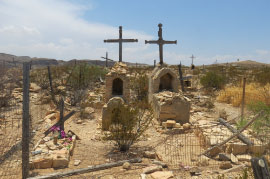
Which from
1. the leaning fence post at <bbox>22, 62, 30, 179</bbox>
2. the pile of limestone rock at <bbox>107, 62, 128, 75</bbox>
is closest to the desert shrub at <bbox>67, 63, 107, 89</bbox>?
the pile of limestone rock at <bbox>107, 62, 128, 75</bbox>

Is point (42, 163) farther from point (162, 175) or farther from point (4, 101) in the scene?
point (4, 101)

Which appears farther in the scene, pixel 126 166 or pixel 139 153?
pixel 139 153

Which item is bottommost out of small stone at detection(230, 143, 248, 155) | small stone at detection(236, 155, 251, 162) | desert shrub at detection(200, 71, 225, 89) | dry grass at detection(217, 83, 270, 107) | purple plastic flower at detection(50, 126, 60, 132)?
small stone at detection(236, 155, 251, 162)

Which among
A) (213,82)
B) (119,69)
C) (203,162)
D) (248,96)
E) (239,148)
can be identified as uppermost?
(119,69)

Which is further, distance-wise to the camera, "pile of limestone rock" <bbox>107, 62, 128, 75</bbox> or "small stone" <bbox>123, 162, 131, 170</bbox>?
"pile of limestone rock" <bbox>107, 62, 128, 75</bbox>

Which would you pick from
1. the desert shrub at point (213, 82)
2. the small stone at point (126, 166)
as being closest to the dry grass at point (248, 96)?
the desert shrub at point (213, 82)

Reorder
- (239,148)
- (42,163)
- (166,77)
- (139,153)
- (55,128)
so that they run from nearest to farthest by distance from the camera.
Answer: (42,163), (239,148), (139,153), (55,128), (166,77)

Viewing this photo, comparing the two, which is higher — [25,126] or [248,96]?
[248,96]

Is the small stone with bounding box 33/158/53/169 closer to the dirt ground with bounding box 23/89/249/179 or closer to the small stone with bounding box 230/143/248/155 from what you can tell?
the dirt ground with bounding box 23/89/249/179

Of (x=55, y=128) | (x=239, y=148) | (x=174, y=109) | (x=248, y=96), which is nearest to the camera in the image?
(x=239, y=148)

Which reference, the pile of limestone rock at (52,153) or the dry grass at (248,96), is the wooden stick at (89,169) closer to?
the pile of limestone rock at (52,153)

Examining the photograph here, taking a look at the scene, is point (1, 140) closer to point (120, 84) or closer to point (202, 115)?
point (120, 84)

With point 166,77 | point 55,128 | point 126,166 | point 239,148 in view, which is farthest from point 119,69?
point 239,148

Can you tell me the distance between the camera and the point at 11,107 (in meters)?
11.9
